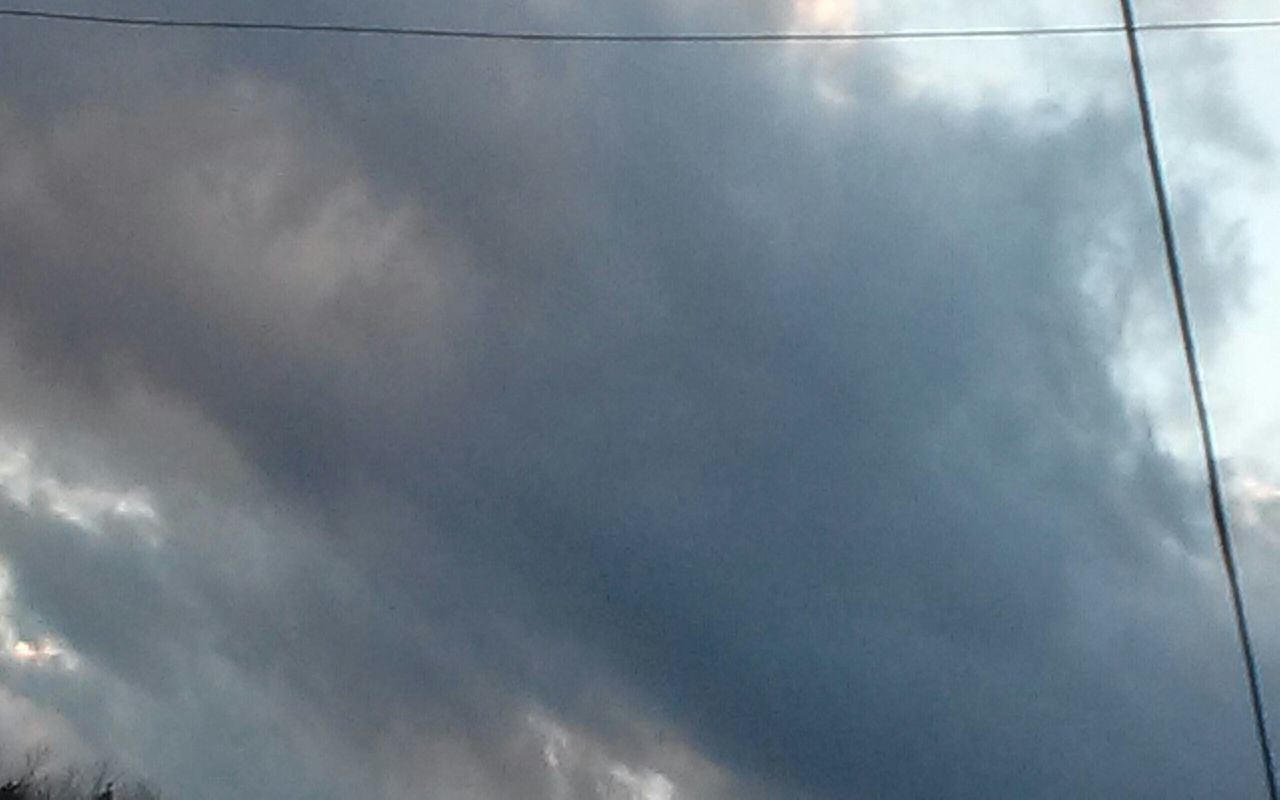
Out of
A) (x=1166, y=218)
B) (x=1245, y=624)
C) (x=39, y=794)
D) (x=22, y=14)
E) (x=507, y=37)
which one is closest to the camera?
(x=1245, y=624)

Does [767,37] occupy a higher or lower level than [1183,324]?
higher

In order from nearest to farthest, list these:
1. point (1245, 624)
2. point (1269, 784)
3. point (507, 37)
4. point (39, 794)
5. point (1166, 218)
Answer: point (1269, 784), point (1245, 624), point (1166, 218), point (507, 37), point (39, 794)

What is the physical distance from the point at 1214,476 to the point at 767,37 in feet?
52.8

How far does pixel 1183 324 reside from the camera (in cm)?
1738

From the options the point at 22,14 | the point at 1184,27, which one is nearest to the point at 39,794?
the point at 22,14

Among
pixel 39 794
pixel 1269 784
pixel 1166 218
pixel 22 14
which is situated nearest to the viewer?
pixel 1269 784

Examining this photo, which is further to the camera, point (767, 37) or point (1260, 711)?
point (767, 37)

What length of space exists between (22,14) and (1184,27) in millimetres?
23185

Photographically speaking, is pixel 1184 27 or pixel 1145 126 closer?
pixel 1145 126

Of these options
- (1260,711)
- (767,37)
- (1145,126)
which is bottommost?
(1260,711)

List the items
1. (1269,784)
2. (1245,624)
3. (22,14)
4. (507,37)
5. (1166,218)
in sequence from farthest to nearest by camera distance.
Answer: (507,37) → (22,14) → (1166,218) → (1245,624) → (1269,784)

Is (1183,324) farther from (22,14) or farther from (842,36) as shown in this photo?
(22,14)

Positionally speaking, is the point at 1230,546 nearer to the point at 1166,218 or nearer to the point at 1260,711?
the point at 1260,711

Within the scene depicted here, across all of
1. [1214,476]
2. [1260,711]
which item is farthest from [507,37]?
[1260,711]
